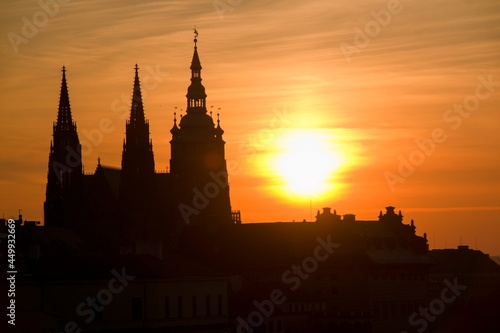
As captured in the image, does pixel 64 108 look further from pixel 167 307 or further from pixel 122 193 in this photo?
pixel 167 307

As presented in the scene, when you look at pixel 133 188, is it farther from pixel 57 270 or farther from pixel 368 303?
pixel 57 270

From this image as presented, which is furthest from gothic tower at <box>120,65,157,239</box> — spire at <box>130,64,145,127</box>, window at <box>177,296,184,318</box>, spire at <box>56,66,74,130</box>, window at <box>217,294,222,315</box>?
window at <box>177,296,184,318</box>

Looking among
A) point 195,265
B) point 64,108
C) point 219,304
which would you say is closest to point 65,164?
point 64,108

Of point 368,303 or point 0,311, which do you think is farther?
point 368,303

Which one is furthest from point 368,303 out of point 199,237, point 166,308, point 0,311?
point 0,311

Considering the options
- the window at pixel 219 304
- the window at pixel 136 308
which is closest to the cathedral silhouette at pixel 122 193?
the window at pixel 219 304
